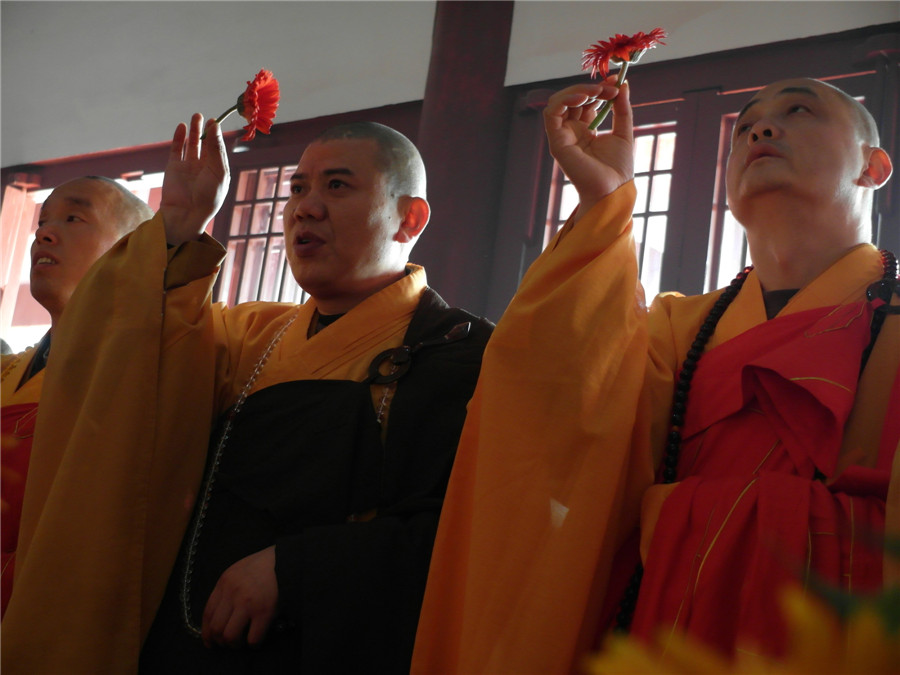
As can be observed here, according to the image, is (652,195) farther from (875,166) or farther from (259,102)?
(259,102)

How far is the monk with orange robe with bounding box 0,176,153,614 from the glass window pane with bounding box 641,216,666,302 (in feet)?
5.30

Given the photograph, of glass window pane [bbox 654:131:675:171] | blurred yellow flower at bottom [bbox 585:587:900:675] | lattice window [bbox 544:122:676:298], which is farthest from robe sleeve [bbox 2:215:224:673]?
glass window pane [bbox 654:131:675:171]

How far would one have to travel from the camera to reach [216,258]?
6.18ft

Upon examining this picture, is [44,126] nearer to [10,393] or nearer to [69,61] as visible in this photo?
[69,61]

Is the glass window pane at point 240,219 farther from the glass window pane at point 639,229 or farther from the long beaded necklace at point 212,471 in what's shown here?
the long beaded necklace at point 212,471

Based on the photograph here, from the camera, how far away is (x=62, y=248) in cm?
252

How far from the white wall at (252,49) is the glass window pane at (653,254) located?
62 cm

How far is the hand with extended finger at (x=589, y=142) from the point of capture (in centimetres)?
155

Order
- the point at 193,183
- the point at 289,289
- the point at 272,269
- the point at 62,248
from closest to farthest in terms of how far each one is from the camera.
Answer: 1. the point at 193,183
2. the point at 62,248
3. the point at 289,289
4. the point at 272,269

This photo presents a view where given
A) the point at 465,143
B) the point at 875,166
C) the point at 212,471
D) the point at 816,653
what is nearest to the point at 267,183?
the point at 465,143

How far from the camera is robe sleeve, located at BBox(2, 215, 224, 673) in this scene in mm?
1562

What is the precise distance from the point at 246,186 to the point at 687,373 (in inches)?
117

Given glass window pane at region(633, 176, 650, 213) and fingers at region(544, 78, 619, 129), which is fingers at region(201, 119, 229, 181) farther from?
glass window pane at region(633, 176, 650, 213)

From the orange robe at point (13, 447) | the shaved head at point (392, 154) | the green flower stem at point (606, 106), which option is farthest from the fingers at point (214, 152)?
the green flower stem at point (606, 106)
